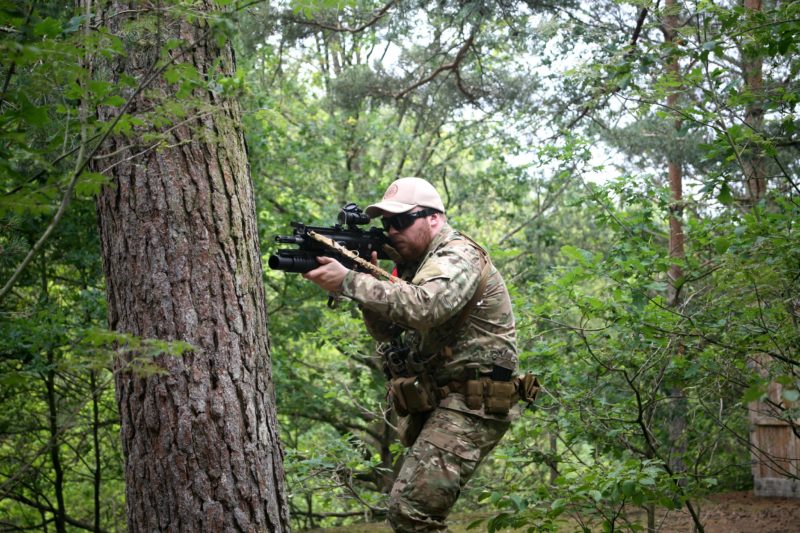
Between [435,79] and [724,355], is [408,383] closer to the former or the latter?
[724,355]

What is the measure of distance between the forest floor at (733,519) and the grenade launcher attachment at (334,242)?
11.4 feet

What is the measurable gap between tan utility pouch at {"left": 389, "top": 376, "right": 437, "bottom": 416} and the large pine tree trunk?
89 cm

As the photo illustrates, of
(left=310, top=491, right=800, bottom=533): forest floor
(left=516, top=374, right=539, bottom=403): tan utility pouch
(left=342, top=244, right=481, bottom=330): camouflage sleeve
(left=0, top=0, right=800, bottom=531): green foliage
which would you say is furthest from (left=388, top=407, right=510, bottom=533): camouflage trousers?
(left=310, top=491, right=800, bottom=533): forest floor

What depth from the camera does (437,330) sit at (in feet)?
14.1

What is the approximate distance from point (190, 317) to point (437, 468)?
4.96 feet

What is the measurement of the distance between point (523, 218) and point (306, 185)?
5167 mm

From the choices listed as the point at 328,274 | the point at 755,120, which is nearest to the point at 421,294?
the point at 328,274

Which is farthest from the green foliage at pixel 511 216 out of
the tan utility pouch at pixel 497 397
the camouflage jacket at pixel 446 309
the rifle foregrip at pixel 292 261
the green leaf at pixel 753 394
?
the camouflage jacket at pixel 446 309

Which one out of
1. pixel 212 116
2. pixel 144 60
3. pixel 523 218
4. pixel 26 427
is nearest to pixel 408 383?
pixel 212 116

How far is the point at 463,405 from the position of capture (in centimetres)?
423

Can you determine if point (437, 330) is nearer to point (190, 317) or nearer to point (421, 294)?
point (421, 294)

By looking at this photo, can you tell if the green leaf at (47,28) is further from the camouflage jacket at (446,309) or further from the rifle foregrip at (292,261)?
the camouflage jacket at (446,309)

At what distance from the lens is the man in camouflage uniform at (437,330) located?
3922mm

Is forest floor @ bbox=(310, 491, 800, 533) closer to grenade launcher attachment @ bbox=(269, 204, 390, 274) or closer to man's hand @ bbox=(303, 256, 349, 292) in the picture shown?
grenade launcher attachment @ bbox=(269, 204, 390, 274)
